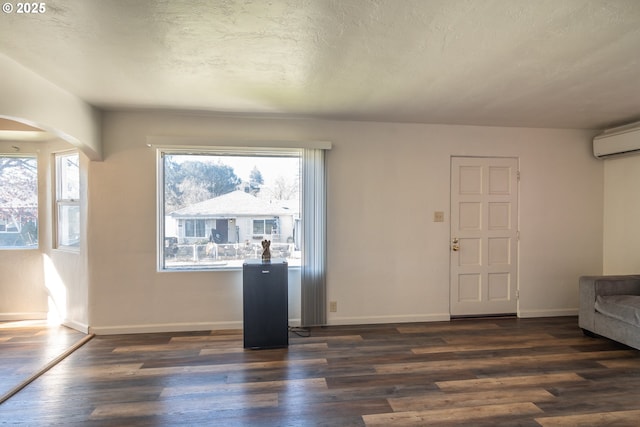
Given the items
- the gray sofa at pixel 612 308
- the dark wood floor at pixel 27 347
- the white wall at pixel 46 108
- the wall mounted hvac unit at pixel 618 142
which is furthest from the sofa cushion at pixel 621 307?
the white wall at pixel 46 108

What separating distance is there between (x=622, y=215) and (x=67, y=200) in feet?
22.3

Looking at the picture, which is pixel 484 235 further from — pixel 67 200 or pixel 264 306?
pixel 67 200

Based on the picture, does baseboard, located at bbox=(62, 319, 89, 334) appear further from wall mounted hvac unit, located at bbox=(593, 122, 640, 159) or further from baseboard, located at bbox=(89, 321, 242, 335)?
wall mounted hvac unit, located at bbox=(593, 122, 640, 159)

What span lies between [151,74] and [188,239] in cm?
187

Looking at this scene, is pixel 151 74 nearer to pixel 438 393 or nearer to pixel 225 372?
pixel 225 372

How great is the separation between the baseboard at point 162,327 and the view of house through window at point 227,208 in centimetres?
65

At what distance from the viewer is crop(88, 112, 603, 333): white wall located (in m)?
3.53

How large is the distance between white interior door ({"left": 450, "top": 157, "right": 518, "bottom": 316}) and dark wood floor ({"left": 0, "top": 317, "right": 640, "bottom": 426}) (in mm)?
636

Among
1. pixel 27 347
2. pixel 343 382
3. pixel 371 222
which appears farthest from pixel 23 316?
pixel 371 222

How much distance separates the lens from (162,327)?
3576mm

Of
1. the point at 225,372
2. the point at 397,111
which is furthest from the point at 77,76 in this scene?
the point at 397,111

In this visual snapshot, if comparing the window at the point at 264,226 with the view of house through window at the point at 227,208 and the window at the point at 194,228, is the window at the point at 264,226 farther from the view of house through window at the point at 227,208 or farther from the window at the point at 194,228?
the window at the point at 194,228

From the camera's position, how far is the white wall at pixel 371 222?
353 cm

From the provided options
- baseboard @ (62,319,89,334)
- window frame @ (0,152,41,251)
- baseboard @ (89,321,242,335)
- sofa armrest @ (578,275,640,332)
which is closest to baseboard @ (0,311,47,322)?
baseboard @ (62,319,89,334)
